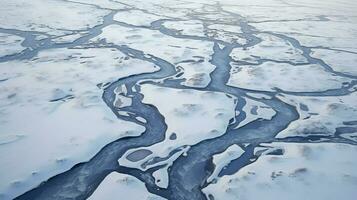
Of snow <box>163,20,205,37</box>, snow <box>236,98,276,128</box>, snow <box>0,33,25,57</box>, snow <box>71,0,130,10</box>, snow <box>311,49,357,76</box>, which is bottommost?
snow <box>0,33,25,57</box>

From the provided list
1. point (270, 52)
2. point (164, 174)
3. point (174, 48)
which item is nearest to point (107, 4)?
point (174, 48)

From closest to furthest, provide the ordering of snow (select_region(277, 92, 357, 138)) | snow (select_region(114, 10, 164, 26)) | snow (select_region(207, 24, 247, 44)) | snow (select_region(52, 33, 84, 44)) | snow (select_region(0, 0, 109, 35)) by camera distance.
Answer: snow (select_region(277, 92, 357, 138)) → snow (select_region(52, 33, 84, 44)) → snow (select_region(207, 24, 247, 44)) → snow (select_region(0, 0, 109, 35)) → snow (select_region(114, 10, 164, 26))

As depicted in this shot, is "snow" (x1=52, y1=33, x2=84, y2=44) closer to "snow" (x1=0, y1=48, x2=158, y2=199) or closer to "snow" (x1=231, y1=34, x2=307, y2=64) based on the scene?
"snow" (x1=0, y1=48, x2=158, y2=199)

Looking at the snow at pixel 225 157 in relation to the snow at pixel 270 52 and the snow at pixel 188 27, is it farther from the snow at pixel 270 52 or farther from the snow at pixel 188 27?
the snow at pixel 188 27

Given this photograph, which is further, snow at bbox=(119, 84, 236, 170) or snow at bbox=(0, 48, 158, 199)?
snow at bbox=(119, 84, 236, 170)

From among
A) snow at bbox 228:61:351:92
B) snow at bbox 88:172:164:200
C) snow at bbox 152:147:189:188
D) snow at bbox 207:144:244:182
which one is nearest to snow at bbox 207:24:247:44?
snow at bbox 228:61:351:92

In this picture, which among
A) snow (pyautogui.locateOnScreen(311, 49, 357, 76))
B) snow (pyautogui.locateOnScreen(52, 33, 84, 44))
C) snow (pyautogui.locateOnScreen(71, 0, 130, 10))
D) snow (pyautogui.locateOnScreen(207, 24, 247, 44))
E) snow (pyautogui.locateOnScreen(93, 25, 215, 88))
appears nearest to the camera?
snow (pyautogui.locateOnScreen(93, 25, 215, 88))
